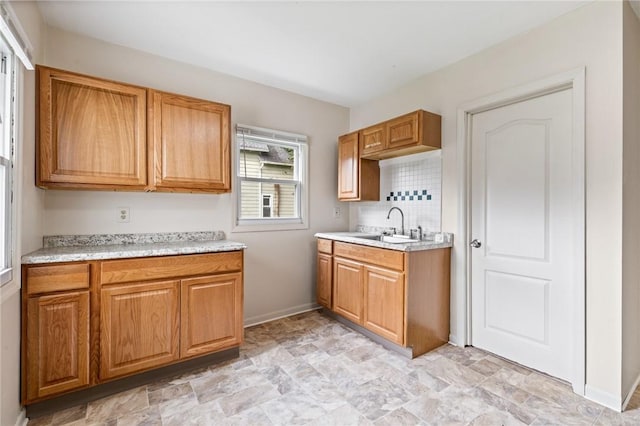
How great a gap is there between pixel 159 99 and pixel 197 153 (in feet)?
1.57

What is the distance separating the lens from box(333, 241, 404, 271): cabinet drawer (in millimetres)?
2535

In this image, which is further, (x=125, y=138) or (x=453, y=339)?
(x=453, y=339)

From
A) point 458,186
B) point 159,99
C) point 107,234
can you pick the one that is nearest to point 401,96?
point 458,186

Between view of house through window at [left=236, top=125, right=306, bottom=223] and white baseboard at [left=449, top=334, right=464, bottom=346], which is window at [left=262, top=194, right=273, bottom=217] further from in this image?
white baseboard at [left=449, top=334, right=464, bottom=346]

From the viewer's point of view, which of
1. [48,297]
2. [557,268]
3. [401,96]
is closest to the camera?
[48,297]

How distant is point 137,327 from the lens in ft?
6.79

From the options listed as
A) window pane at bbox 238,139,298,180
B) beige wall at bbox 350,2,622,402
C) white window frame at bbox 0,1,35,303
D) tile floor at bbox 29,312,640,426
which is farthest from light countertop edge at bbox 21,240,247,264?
beige wall at bbox 350,2,622,402

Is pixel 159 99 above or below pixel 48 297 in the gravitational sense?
above

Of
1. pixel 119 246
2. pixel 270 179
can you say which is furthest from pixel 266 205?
pixel 119 246

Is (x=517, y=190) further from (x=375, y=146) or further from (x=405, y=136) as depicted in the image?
(x=375, y=146)

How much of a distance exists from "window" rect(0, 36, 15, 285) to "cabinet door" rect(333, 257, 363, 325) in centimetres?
244

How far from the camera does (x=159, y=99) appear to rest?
2.35 m

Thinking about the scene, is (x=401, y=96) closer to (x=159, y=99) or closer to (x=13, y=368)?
(x=159, y=99)

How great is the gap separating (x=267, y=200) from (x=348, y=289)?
1.32 metres
